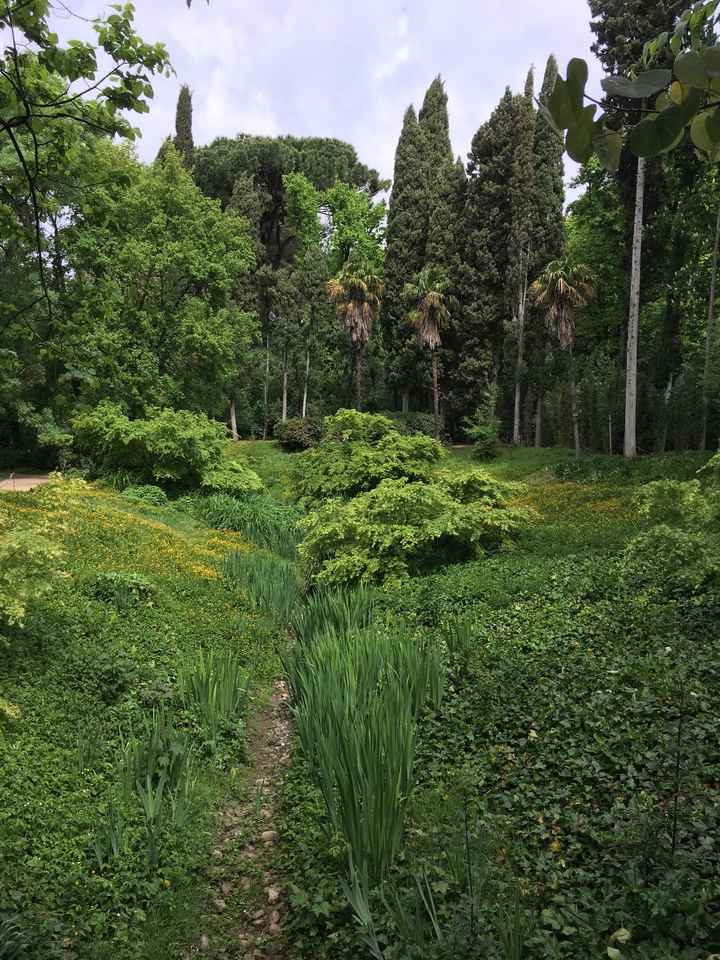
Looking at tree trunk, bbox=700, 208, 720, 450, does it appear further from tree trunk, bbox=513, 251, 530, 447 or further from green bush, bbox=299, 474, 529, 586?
green bush, bbox=299, 474, 529, 586

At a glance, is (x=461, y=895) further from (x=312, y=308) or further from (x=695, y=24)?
(x=312, y=308)

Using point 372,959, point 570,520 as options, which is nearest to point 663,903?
point 372,959

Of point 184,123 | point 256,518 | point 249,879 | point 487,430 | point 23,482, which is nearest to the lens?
point 249,879

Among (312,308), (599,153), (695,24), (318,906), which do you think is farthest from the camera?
(312,308)

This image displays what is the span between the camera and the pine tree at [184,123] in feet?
133

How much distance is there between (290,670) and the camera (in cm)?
636

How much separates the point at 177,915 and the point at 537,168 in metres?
35.5

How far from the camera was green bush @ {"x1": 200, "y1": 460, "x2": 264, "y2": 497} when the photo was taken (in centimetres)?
1948

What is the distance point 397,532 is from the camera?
961cm

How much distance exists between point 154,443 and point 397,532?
1174cm

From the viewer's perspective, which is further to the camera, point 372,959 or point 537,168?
point 537,168

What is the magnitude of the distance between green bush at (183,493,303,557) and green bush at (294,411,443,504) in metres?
1.21

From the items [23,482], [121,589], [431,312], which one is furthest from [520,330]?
[121,589]

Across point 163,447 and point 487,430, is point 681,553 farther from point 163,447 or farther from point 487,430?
point 487,430
